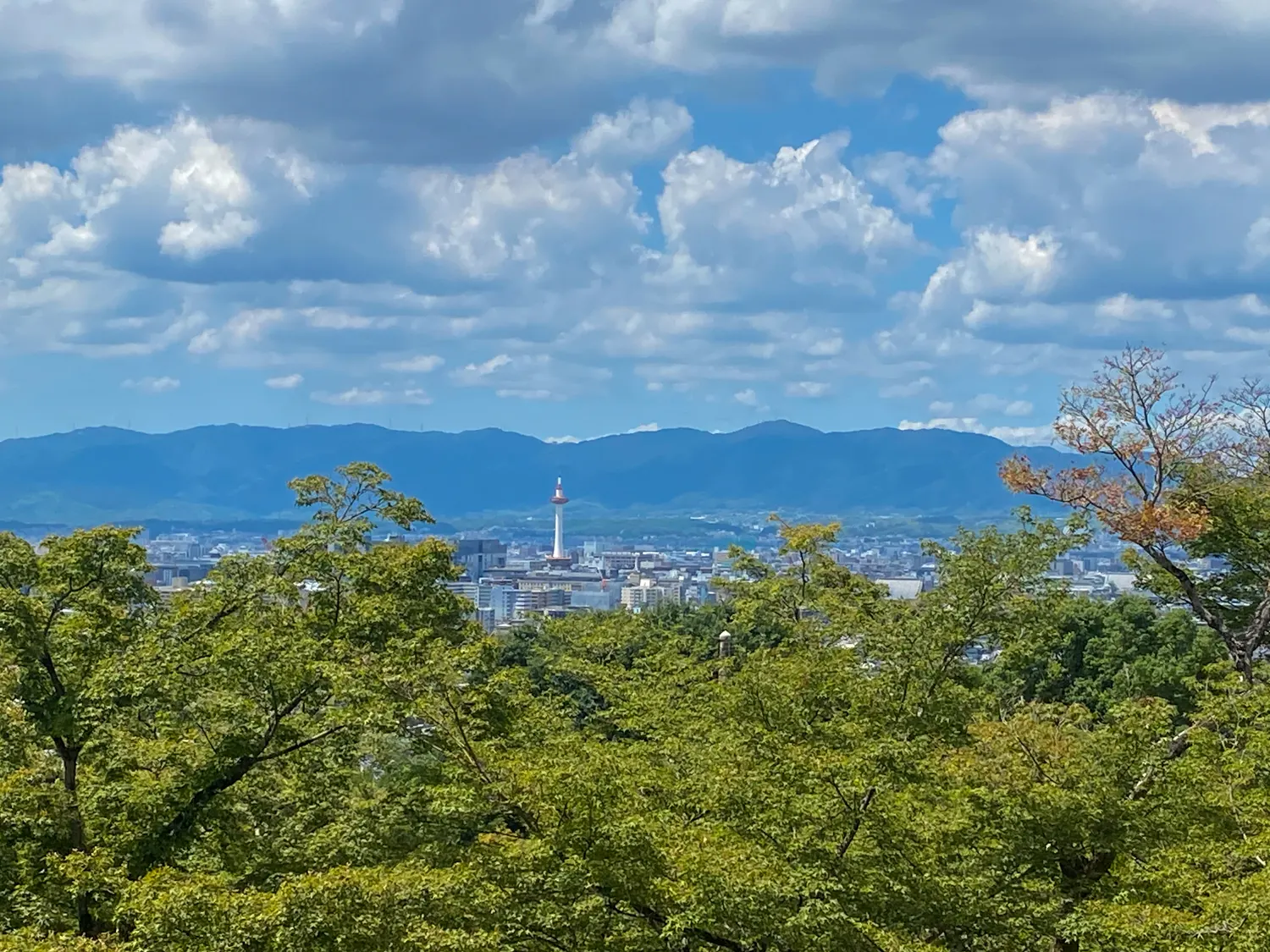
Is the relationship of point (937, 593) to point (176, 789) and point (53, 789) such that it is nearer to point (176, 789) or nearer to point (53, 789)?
point (176, 789)

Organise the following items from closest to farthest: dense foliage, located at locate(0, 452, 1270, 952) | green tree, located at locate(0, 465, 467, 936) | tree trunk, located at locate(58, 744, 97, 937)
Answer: dense foliage, located at locate(0, 452, 1270, 952) < tree trunk, located at locate(58, 744, 97, 937) < green tree, located at locate(0, 465, 467, 936)

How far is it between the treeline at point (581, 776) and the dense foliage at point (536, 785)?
0.04 m

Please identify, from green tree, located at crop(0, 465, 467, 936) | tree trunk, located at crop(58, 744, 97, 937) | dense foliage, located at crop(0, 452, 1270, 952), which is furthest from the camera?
green tree, located at crop(0, 465, 467, 936)

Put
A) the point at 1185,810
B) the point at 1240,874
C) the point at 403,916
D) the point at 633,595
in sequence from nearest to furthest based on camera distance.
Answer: the point at 403,916 < the point at 1240,874 < the point at 1185,810 < the point at 633,595

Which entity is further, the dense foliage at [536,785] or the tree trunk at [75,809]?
the tree trunk at [75,809]

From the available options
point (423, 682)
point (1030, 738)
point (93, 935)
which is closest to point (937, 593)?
point (1030, 738)

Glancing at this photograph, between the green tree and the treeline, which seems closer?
the treeline

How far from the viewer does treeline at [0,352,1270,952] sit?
10.8 meters

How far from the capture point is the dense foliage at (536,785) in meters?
10.8

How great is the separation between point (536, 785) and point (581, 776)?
1.61ft

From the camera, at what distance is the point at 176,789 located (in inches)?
544

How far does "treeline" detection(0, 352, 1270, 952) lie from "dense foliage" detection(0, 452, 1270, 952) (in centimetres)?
4

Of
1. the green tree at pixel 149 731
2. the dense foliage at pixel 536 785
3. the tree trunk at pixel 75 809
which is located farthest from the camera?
the green tree at pixel 149 731

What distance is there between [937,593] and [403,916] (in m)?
9.35
